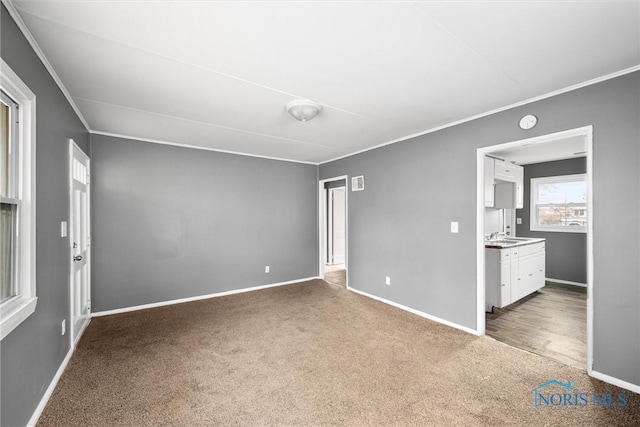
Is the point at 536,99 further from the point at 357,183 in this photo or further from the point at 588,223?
the point at 357,183

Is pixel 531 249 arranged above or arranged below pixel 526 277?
above

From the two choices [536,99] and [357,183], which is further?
[357,183]

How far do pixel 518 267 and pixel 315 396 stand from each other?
12.2 ft

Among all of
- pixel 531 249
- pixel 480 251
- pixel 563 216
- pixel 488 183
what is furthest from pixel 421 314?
pixel 563 216

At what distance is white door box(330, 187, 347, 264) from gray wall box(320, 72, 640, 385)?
6.19 feet

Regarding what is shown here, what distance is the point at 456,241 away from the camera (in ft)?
10.8

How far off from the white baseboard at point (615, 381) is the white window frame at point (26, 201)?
4091 millimetres

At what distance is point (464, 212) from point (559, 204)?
12.6 feet

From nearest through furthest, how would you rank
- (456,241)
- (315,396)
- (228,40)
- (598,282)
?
(228,40) < (315,396) < (598,282) < (456,241)

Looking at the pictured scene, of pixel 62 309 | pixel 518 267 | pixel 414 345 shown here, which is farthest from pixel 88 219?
pixel 518 267

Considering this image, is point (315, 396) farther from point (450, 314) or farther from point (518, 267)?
point (518, 267)

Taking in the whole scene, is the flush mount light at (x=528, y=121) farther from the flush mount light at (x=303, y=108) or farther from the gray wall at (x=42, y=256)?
the gray wall at (x=42, y=256)

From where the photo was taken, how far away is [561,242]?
541cm

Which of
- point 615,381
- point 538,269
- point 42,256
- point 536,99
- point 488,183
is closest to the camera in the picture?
point 42,256
